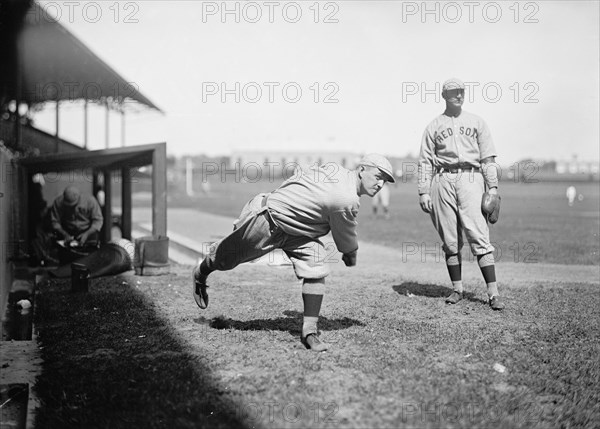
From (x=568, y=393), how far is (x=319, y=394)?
1.45 metres

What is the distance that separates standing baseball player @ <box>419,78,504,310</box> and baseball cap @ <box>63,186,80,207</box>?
576 cm

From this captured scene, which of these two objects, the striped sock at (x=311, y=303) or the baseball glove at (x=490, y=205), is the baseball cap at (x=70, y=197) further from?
the baseball glove at (x=490, y=205)

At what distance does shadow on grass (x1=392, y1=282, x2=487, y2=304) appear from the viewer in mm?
6766

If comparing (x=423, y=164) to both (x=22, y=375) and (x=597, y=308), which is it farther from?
(x=22, y=375)

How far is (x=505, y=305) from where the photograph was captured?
616 cm

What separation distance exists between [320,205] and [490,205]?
2430mm

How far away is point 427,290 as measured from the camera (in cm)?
720

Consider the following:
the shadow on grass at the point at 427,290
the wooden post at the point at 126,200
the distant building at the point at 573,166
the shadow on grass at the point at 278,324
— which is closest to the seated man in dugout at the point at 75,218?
the wooden post at the point at 126,200

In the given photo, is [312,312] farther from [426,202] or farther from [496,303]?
[426,202]

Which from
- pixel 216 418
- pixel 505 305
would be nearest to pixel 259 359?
pixel 216 418

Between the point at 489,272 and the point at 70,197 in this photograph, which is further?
the point at 70,197

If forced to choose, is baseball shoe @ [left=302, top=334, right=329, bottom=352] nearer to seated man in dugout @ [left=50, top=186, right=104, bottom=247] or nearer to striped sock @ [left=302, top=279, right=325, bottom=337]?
striped sock @ [left=302, top=279, right=325, bottom=337]

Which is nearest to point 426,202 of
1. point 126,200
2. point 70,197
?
point 70,197

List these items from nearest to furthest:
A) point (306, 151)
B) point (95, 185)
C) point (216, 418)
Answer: point (216, 418) < point (95, 185) < point (306, 151)
